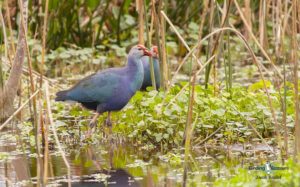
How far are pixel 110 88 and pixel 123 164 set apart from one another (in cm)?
133

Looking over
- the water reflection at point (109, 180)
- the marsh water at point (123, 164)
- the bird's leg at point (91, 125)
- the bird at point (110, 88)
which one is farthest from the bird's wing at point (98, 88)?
the water reflection at point (109, 180)

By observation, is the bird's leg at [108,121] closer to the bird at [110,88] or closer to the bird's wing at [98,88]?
the bird at [110,88]

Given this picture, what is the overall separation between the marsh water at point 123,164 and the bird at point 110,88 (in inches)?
16.7

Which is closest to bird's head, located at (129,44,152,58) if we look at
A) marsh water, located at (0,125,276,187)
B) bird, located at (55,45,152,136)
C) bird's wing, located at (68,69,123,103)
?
bird, located at (55,45,152,136)

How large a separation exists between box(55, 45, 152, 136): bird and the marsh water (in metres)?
0.42

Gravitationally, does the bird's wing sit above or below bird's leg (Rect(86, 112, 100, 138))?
above

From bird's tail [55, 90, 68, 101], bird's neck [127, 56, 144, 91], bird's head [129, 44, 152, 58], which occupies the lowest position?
bird's tail [55, 90, 68, 101]

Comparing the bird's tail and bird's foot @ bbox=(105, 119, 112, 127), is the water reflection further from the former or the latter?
the bird's tail

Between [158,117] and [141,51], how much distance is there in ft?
3.21

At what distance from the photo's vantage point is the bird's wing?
27.4 ft

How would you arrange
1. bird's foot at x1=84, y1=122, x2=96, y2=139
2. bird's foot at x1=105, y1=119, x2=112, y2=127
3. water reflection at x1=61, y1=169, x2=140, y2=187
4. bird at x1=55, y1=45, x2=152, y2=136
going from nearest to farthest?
water reflection at x1=61, y1=169, x2=140, y2=187 → bird's foot at x1=84, y1=122, x2=96, y2=139 → bird at x1=55, y1=45, x2=152, y2=136 → bird's foot at x1=105, y1=119, x2=112, y2=127

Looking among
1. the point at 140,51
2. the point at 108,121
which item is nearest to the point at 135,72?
the point at 140,51

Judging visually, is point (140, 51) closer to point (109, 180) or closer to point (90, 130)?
point (90, 130)

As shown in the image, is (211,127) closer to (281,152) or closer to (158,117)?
(158,117)
